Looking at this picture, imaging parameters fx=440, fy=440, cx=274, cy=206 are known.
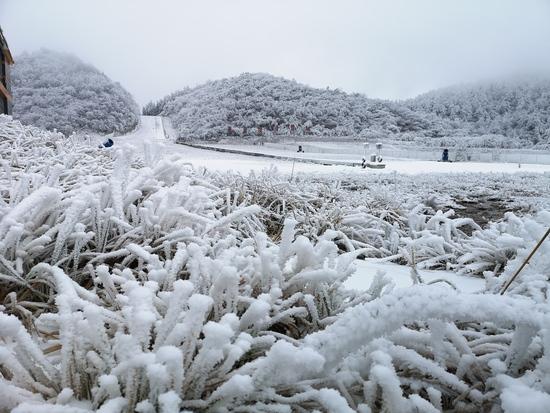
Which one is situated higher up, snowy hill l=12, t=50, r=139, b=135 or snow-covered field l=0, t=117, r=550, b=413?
snowy hill l=12, t=50, r=139, b=135

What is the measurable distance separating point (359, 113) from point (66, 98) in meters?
28.5

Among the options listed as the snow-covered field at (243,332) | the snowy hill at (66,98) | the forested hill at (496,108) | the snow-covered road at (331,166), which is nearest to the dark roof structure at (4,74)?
the snow-covered road at (331,166)

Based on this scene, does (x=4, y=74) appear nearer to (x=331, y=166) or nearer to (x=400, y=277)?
(x=331, y=166)

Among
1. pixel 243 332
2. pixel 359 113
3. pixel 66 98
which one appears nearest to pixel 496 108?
pixel 359 113

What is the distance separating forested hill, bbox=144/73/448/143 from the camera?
4222 cm

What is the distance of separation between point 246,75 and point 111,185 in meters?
55.0

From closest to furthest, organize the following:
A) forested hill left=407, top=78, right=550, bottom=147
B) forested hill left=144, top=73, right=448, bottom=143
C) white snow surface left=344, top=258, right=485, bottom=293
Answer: white snow surface left=344, top=258, right=485, bottom=293
forested hill left=144, top=73, right=448, bottom=143
forested hill left=407, top=78, right=550, bottom=147

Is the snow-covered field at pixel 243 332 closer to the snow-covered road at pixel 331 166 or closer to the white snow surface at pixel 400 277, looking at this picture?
the white snow surface at pixel 400 277

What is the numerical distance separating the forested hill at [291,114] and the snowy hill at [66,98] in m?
6.52

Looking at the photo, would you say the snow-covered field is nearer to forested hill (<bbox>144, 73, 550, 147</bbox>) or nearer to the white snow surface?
the white snow surface

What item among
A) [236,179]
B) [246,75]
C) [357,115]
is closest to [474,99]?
[357,115]

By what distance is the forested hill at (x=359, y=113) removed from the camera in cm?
4200

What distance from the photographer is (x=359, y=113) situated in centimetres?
4466

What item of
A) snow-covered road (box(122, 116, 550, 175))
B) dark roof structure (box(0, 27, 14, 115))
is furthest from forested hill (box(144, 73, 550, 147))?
snow-covered road (box(122, 116, 550, 175))
